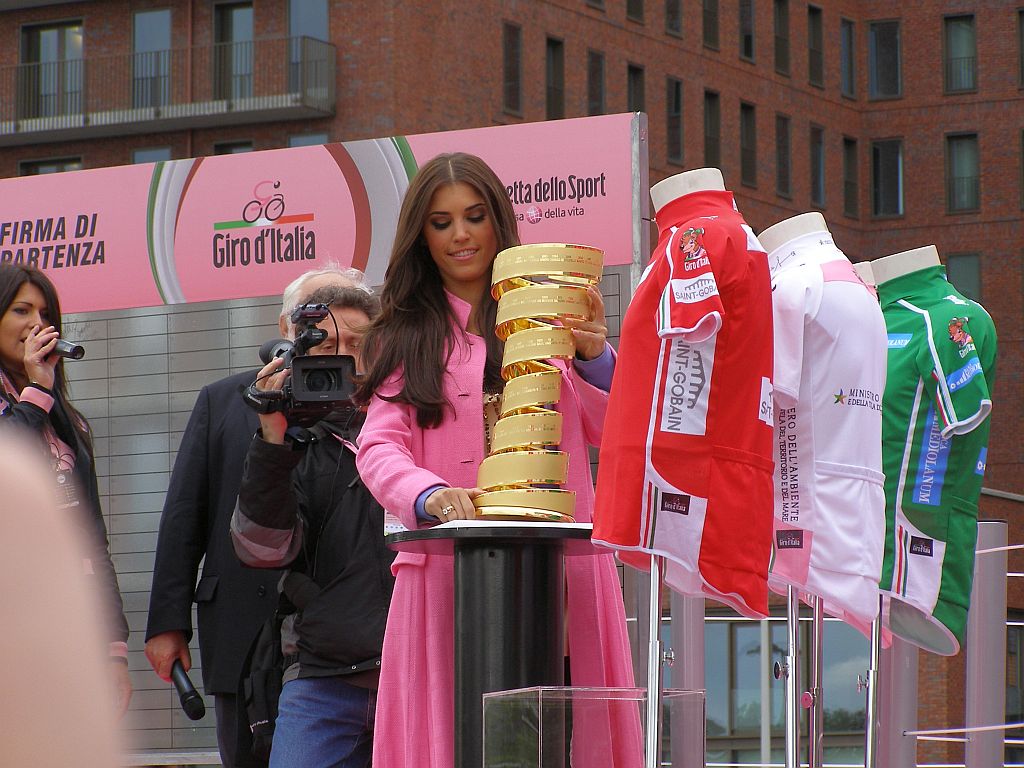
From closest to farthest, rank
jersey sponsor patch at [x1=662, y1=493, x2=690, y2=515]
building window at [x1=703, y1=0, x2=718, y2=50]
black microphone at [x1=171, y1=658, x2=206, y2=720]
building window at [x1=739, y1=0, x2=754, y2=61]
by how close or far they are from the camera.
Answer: jersey sponsor patch at [x1=662, y1=493, x2=690, y2=515], black microphone at [x1=171, y1=658, x2=206, y2=720], building window at [x1=703, y1=0, x2=718, y2=50], building window at [x1=739, y1=0, x2=754, y2=61]

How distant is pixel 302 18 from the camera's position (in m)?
29.8

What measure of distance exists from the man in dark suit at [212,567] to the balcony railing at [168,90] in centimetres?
2497

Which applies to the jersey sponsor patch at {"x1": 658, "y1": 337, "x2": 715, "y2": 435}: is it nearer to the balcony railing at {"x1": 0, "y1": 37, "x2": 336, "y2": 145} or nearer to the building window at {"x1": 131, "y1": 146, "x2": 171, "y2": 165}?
the balcony railing at {"x1": 0, "y1": 37, "x2": 336, "y2": 145}

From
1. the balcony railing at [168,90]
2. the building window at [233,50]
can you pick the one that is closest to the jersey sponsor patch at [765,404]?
the balcony railing at [168,90]

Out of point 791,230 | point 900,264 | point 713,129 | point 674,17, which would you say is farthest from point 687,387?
point 713,129

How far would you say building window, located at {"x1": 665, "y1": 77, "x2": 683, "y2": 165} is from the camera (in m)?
33.9

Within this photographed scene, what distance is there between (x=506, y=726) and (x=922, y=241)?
36139mm

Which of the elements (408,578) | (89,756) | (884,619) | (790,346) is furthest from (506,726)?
(884,619)

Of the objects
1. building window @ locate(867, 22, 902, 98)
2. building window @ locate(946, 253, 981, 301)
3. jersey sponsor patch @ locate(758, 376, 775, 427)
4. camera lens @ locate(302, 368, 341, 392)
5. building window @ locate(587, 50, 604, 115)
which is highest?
building window @ locate(867, 22, 902, 98)

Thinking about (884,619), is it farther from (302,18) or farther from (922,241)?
(922,241)

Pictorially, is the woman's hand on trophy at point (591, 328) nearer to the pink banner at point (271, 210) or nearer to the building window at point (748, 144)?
the pink banner at point (271, 210)

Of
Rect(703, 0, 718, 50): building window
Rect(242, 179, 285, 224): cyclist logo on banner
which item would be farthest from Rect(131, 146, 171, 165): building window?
Rect(242, 179, 285, 224): cyclist logo on banner

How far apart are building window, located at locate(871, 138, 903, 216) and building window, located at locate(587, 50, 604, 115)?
8371 millimetres

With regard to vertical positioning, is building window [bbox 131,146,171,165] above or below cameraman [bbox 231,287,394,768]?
above
